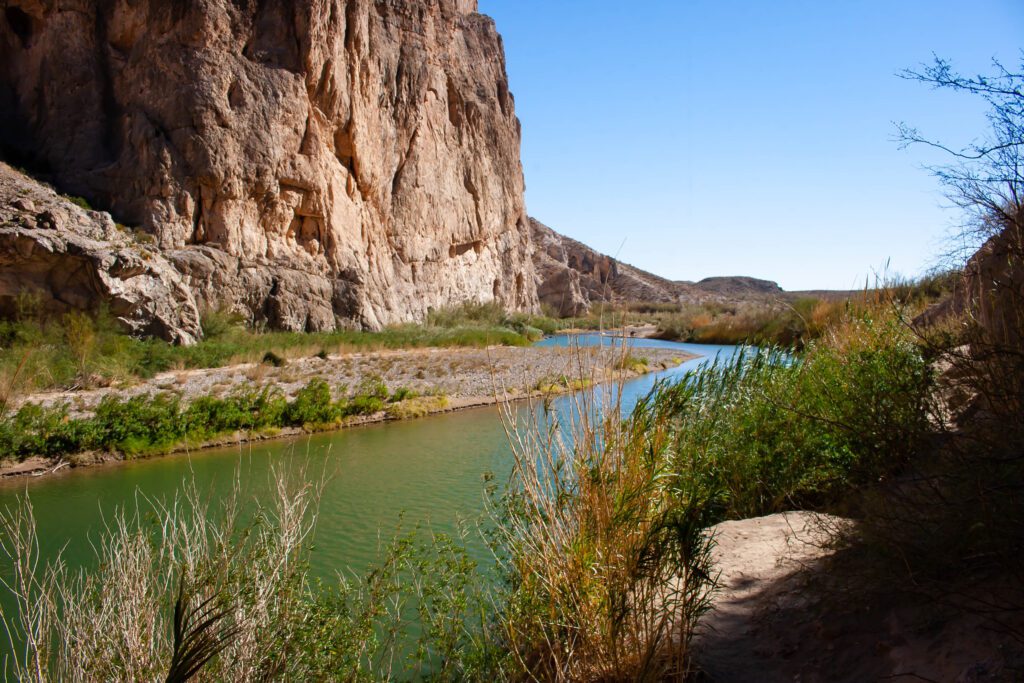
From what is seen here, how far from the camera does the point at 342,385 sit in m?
14.7

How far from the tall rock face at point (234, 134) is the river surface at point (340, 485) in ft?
37.3

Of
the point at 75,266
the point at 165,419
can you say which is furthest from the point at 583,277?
→ the point at 165,419

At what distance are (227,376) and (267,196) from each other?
9722 millimetres

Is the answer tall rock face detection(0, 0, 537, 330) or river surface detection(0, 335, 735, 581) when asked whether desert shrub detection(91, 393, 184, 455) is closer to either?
river surface detection(0, 335, 735, 581)

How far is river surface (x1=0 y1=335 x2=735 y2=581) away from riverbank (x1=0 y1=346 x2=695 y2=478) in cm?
38

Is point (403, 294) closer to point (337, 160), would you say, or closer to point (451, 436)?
point (337, 160)

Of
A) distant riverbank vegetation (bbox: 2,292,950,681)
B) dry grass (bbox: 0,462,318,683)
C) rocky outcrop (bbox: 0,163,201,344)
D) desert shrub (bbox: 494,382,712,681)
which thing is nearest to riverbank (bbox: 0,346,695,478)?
rocky outcrop (bbox: 0,163,201,344)

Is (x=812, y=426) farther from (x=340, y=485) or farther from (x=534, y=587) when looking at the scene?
(x=340, y=485)

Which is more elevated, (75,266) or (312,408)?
(75,266)

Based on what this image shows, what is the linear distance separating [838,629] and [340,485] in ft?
22.9

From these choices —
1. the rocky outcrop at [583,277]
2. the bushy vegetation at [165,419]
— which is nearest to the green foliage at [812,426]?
the bushy vegetation at [165,419]

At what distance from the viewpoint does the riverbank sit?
10180 millimetres

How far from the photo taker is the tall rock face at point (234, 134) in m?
21.0

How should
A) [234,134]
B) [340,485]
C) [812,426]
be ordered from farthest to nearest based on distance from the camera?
→ [234,134] → [340,485] → [812,426]
